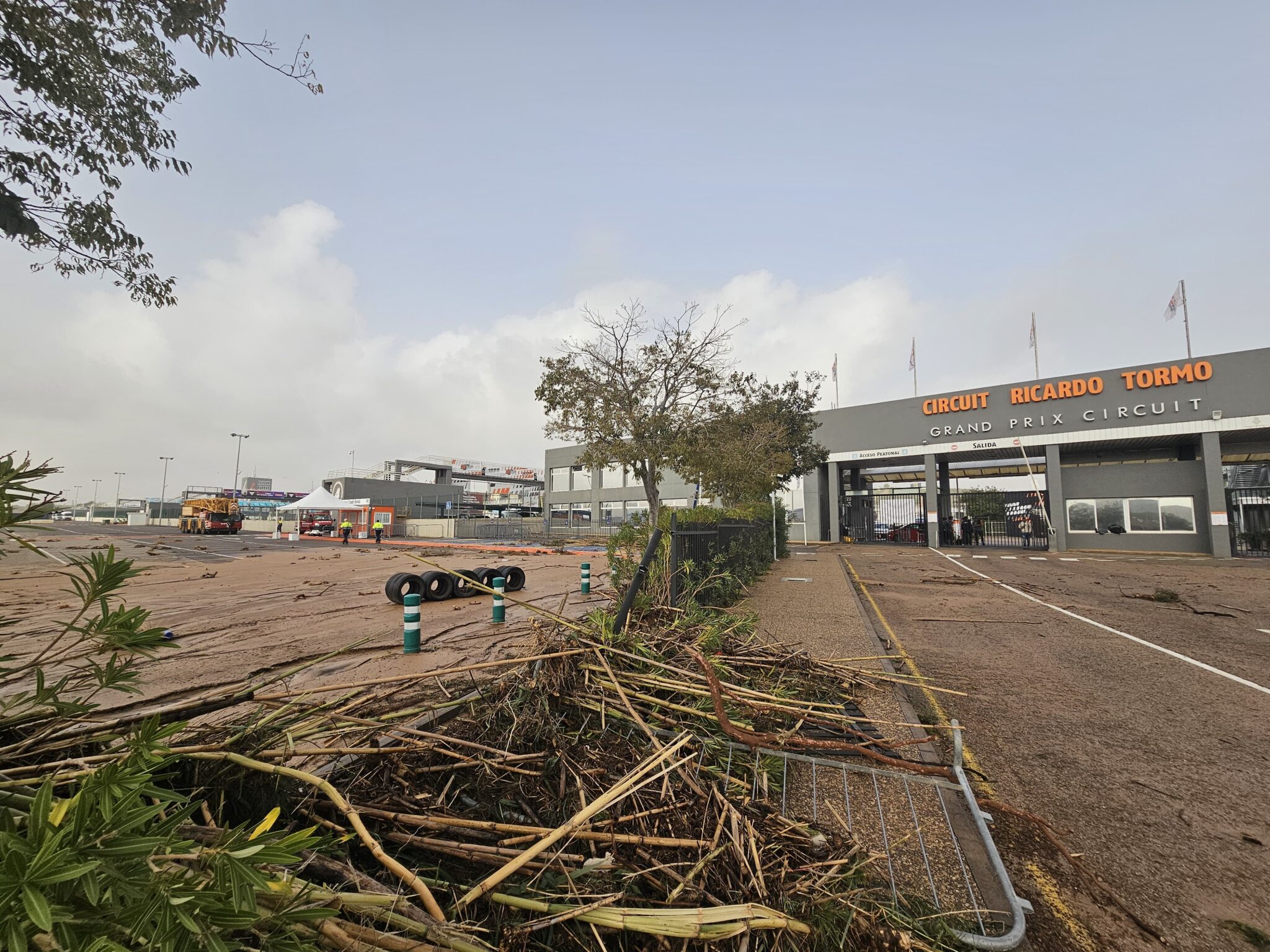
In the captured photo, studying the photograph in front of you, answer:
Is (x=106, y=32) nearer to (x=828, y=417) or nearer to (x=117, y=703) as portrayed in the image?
(x=117, y=703)

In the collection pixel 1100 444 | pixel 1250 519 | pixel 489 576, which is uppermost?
pixel 1100 444

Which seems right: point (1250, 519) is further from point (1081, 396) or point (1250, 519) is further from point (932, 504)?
point (932, 504)

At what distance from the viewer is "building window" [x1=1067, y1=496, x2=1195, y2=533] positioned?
24.2 metres

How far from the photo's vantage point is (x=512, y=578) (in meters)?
10.5

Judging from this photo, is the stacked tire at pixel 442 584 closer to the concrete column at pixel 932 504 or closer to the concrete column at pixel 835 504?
the concrete column at pixel 932 504

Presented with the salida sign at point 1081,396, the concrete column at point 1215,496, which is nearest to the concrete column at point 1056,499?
the salida sign at point 1081,396

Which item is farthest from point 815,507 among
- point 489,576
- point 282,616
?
point 282,616

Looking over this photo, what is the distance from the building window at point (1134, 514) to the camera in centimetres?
2419

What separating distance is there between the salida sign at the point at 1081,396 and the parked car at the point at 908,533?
21.5 feet

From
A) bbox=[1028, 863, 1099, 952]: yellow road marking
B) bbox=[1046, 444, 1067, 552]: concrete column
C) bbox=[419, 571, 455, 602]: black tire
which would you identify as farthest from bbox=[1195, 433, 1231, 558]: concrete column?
bbox=[419, 571, 455, 602]: black tire

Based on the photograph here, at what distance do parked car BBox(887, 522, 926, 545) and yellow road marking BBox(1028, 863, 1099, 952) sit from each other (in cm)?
3352

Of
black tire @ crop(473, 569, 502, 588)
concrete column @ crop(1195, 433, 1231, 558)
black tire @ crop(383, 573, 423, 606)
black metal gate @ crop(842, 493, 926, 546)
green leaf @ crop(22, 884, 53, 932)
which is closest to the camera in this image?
green leaf @ crop(22, 884, 53, 932)

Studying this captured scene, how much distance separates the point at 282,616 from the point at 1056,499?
31800mm

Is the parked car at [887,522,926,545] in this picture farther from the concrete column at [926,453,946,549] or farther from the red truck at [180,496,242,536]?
the red truck at [180,496,242,536]
